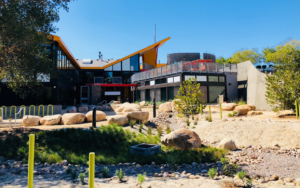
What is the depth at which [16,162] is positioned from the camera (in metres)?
6.36

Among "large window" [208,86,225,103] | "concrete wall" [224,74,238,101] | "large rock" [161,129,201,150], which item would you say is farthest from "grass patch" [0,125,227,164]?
"concrete wall" [224,74,238,101]

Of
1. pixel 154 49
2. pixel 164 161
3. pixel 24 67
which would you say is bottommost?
pixel 164 161

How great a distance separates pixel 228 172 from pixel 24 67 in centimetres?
993

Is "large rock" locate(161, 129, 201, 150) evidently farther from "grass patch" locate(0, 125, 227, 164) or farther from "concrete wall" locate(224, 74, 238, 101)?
"concrete wall" locate(224, 74, 238, 101)

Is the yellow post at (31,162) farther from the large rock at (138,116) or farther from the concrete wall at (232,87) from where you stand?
the concrete wall at (232,87)

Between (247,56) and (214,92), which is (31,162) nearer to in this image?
(214,92)

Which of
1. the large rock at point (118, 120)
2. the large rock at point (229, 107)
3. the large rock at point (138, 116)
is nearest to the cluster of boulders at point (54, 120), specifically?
the large rock at point (118, 120)

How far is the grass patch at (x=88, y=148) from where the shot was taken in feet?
22.1

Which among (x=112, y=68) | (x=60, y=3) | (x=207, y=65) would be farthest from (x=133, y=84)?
(x=60, y=3)

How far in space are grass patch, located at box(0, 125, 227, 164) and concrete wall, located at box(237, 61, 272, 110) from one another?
42.9ft

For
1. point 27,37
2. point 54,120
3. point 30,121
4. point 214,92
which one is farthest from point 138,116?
point 214,92

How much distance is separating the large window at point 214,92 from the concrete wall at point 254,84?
2.53m

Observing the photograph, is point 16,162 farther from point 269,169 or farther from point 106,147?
point 269,169

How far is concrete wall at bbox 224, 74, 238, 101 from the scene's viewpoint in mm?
24922
